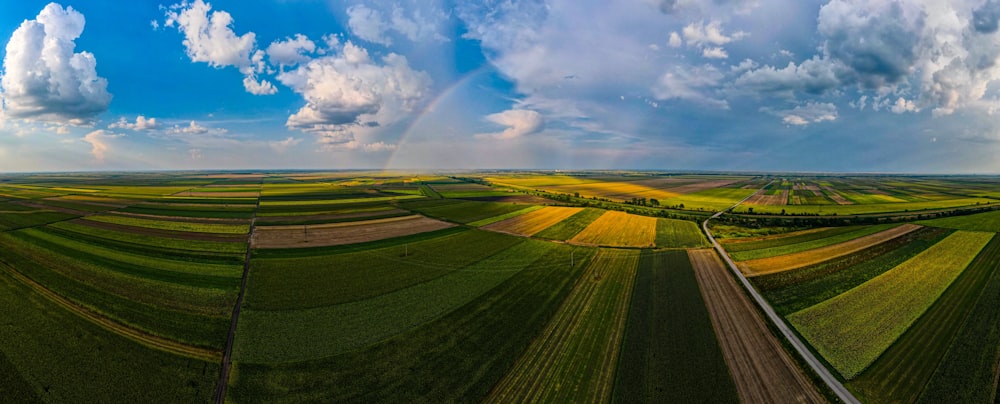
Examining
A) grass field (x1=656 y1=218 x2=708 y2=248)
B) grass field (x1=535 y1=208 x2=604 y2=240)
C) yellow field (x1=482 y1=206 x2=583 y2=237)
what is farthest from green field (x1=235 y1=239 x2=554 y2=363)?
grass field (x1=656 y1=218 x2=708 y2=248)

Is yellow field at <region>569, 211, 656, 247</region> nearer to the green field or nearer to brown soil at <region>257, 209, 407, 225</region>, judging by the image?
the green field

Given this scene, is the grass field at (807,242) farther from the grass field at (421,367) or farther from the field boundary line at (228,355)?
the field boundary line at (228,355)

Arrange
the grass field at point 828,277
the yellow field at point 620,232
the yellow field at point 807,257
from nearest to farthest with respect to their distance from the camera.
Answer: the grass field at point 828,277
the yellow field at point 807,257
the yellow field at point 620,232

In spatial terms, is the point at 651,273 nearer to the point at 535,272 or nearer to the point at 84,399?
the point at 535,272

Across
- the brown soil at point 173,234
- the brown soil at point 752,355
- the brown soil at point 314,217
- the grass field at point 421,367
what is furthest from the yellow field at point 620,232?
the brown soil at point 173,234

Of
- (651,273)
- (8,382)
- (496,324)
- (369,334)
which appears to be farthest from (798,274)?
(8,382)

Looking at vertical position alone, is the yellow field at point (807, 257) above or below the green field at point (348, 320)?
above
